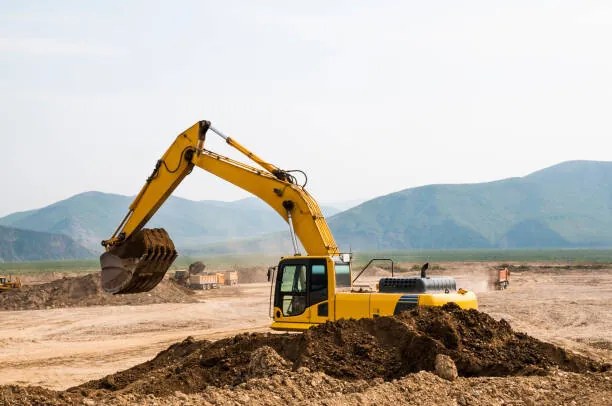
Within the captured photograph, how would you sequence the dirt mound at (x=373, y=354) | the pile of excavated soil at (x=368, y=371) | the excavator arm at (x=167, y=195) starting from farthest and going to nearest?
1. the excavator arm at (x=167, y=195)
2. the dirt mound at (x=373, y=354)
3. the pile of excavated soil at (x=368, y=371)

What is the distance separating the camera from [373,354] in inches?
537

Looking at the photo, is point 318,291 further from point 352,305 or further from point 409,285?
point 409,285

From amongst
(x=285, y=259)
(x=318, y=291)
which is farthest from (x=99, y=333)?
(x=318, y=291)

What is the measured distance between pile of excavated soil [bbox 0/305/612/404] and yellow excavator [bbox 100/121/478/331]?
3.26ft

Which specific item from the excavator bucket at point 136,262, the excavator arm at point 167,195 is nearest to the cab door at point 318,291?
the excavator arm at point 167,195

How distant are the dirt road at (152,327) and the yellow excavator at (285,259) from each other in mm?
2837

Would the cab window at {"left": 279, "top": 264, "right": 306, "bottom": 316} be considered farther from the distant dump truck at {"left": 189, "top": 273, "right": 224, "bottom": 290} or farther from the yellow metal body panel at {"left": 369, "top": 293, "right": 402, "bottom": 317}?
the distant dump truck at {"left": 189, "top": 273, "right": 224, "bottom": 290}

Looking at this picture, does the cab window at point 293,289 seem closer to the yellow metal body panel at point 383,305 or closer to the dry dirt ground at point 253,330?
the yellow metal body panel at point 383,305

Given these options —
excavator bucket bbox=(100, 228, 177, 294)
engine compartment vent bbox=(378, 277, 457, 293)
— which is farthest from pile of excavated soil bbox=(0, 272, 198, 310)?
engine compartment vent bbox=(378, 277, 457, 293)

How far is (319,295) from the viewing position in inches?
625

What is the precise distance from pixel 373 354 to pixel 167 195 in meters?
6.92

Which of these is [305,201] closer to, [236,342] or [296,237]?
[296,237]

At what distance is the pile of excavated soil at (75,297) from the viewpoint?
3722 centimetres

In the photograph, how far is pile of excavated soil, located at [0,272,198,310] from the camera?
37219mm
